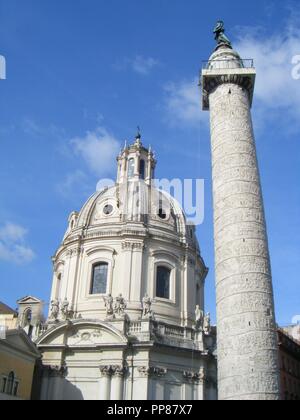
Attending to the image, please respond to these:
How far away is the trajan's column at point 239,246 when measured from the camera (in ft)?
60.2

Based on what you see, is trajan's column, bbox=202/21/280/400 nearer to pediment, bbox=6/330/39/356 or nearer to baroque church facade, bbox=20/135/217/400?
baroque church facade, bbox=20/135/217/400

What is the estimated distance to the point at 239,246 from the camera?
20250 millimetres

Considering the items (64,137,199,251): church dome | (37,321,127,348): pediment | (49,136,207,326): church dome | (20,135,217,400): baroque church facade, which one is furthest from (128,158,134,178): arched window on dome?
(37,321,127,348): pediment

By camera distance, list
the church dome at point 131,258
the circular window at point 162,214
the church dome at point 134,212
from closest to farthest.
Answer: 1. the church dome at point 131,258
2. the church dome at point 134,212
3. the circular window at point 162,214

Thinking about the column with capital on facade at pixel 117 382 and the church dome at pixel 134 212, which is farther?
the church dome at pixel 134 212

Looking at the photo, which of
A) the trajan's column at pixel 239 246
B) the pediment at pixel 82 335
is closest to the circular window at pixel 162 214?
the pediment at pixel 82 335

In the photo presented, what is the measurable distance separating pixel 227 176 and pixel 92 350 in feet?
51.6

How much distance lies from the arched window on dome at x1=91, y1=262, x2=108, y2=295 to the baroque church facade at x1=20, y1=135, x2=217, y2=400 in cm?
7

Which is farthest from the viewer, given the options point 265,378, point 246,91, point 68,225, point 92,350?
point 68,225

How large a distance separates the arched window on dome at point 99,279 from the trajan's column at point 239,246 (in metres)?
16.4

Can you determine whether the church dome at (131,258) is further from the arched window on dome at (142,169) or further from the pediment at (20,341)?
the pediment at (20,341)

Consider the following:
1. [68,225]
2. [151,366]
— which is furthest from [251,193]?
[68,225]
